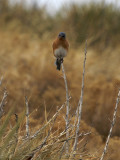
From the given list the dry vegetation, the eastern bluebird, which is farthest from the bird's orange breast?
the dry vegetation

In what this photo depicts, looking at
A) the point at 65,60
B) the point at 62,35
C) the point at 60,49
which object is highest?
the point at 65,60

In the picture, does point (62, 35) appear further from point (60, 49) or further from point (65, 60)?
point (65, 60)

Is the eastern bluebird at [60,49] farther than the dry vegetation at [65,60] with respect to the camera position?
No

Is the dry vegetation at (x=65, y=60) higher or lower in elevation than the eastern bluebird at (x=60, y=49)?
higher

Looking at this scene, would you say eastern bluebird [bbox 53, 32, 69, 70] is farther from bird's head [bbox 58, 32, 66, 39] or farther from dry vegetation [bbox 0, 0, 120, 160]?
dry vegetation [bbox 0, 0, 120, 160]

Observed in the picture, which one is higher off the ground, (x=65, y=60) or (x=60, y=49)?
(x=65, y=60)

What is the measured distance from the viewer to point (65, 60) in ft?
29.1

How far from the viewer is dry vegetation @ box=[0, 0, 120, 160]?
261 inches

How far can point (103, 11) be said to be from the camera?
11.4 m

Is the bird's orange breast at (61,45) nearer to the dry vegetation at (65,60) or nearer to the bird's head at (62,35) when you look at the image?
the bird's head at (62,35)

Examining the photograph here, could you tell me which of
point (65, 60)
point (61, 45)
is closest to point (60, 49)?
point (61, 45)

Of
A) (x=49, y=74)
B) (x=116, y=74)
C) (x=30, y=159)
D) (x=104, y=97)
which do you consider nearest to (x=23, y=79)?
(x=49, y=74)

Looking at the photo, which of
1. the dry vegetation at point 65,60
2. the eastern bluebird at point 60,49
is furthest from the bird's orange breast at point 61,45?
the dry vegetation at point 65,60

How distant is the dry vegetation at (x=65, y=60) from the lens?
6.64 m
